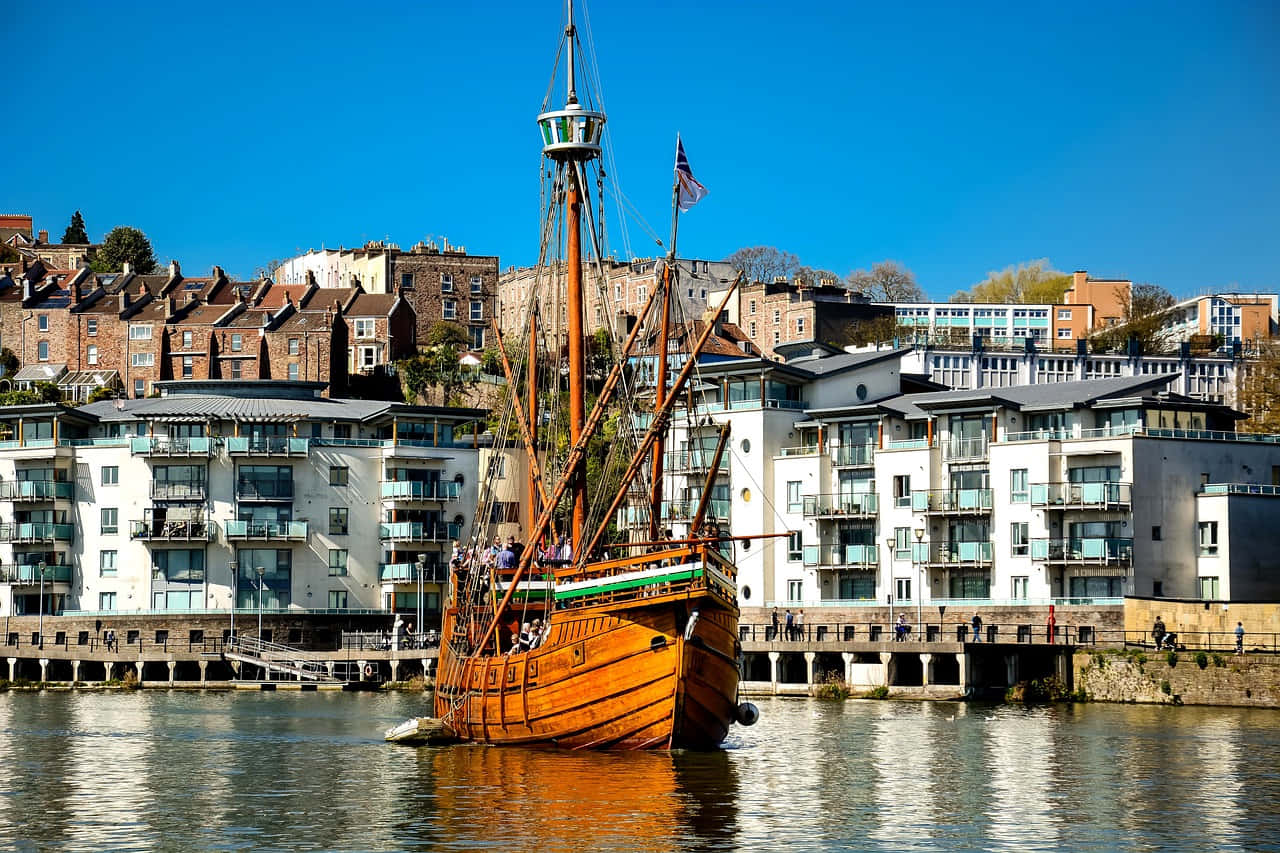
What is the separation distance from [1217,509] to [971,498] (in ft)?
44.2

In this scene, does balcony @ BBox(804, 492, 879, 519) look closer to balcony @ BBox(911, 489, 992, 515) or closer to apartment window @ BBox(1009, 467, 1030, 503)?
balcony @ BBox(911, 489, 992, 515)

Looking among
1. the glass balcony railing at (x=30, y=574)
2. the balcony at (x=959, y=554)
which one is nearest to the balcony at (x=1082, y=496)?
the balcony at (x=959, y=554)

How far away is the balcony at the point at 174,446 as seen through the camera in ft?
396

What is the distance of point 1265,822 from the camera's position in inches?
1987

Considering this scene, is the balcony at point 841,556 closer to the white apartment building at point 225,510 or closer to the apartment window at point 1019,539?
the apartment window at point 1019,539

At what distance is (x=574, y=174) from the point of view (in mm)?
76312

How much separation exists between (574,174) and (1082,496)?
3842cm

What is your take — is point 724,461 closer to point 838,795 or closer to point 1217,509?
point 1217,509

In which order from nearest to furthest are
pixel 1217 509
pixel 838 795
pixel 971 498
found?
pixel 838 795, pixel 1217 509, pixel 971 498

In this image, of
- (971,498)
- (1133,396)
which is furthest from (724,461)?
(1133,396)

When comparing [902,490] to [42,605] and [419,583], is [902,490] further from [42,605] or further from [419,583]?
[42,605]

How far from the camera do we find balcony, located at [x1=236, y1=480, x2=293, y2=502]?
120875mm

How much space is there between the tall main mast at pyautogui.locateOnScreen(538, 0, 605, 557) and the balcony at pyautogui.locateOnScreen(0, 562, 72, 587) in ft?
187

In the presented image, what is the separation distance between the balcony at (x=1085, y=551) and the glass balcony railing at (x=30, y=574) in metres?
60.5
